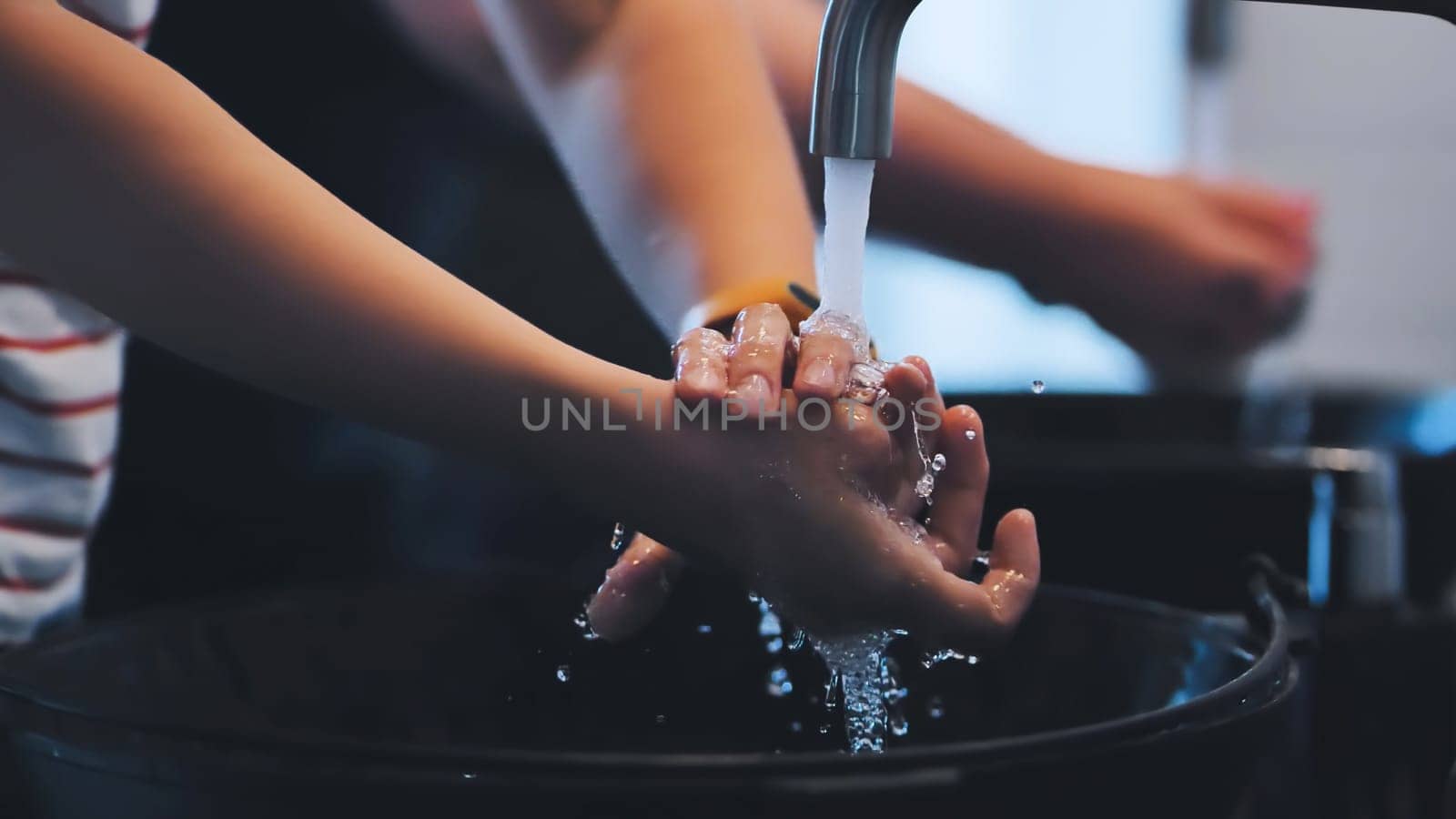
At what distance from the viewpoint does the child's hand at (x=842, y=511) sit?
456mm

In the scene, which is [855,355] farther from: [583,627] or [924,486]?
[583,627]

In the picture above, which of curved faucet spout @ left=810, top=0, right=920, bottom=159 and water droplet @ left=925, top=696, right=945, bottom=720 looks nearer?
curved faucet spout @ left=810, top=0, right=920, bottom=159

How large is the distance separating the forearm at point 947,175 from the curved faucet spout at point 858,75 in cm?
32

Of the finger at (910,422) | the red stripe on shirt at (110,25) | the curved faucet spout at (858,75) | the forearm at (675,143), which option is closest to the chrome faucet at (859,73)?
the curved faucet spout at (858,75)

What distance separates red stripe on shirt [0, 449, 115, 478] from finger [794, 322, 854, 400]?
1.16ft

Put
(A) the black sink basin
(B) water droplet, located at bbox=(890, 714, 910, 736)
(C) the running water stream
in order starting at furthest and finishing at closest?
(B) water droplet, located at bbox=(890, 714, 910, 736)
(C) the running water stream
(A) the black sink basin

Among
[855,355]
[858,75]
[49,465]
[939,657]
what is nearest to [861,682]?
[939,657]

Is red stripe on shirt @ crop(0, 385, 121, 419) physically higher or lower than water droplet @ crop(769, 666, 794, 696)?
higher

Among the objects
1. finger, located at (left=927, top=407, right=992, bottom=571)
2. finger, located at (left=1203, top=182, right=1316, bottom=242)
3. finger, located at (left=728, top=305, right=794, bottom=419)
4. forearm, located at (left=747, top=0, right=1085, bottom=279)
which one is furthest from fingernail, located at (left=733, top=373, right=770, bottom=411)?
finger, located at (left=1203, top=182, right=1316, bottom=242)

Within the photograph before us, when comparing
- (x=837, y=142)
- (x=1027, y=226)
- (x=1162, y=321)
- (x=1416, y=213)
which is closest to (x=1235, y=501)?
(x=1162, y=321)

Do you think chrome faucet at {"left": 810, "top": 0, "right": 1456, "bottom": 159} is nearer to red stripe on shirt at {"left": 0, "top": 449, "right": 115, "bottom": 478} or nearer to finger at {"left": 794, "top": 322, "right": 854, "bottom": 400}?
finger at {"left": 794, "top": 322, "right": 854, "bottom": 400}

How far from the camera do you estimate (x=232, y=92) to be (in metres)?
0.84

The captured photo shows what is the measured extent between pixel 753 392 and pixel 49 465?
359 millimetres

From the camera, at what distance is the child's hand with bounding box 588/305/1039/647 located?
46cm
